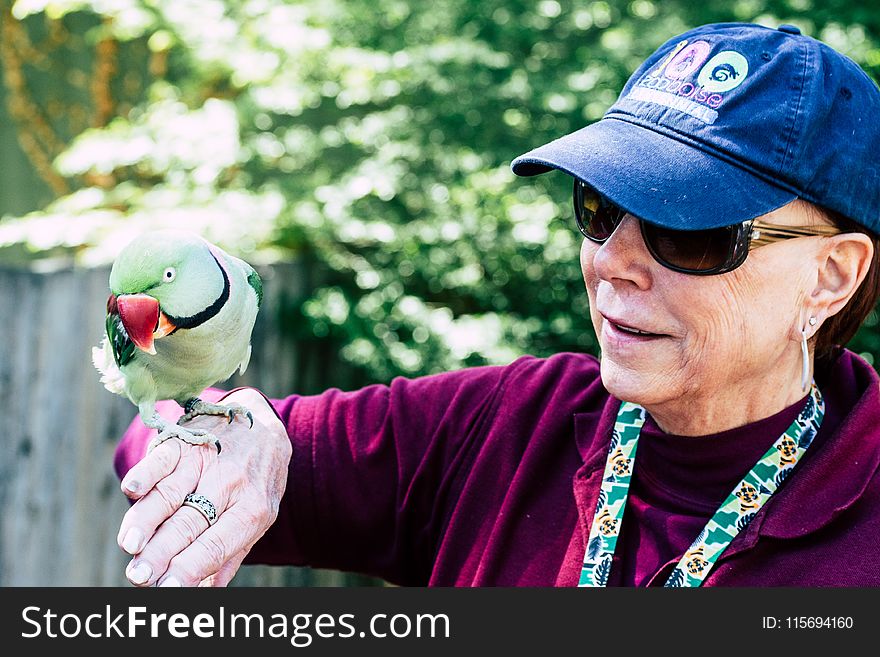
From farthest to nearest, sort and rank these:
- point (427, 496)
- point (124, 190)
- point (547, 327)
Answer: point (124, 190), point (547, 327), point (427, 496)

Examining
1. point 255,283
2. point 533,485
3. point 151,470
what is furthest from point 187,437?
point 533,485

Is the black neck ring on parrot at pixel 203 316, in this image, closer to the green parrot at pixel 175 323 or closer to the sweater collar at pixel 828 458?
the green parrot at pixel 175 323

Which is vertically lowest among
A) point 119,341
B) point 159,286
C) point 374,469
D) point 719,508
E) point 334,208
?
point 334,208

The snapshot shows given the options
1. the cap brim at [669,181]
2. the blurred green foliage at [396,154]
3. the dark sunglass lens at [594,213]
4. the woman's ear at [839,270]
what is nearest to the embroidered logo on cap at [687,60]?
the cap brim at [669,181]

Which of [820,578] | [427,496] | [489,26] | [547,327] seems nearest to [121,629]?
[427,496]

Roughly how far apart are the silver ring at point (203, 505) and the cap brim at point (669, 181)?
0.88 meters

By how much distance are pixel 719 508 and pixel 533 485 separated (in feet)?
1.34

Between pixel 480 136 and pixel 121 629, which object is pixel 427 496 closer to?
pixel 121 629

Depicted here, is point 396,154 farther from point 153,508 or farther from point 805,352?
point 153,508

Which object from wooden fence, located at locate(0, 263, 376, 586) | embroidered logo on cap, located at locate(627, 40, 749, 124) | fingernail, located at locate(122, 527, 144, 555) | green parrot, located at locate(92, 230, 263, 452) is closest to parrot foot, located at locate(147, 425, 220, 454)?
green parrot, located at locate(92, 230, 263, 452)

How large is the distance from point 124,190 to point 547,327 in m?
2.17

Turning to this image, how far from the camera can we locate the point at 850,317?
6.29 feet

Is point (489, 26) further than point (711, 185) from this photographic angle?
Yes

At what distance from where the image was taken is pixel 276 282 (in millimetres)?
4281
